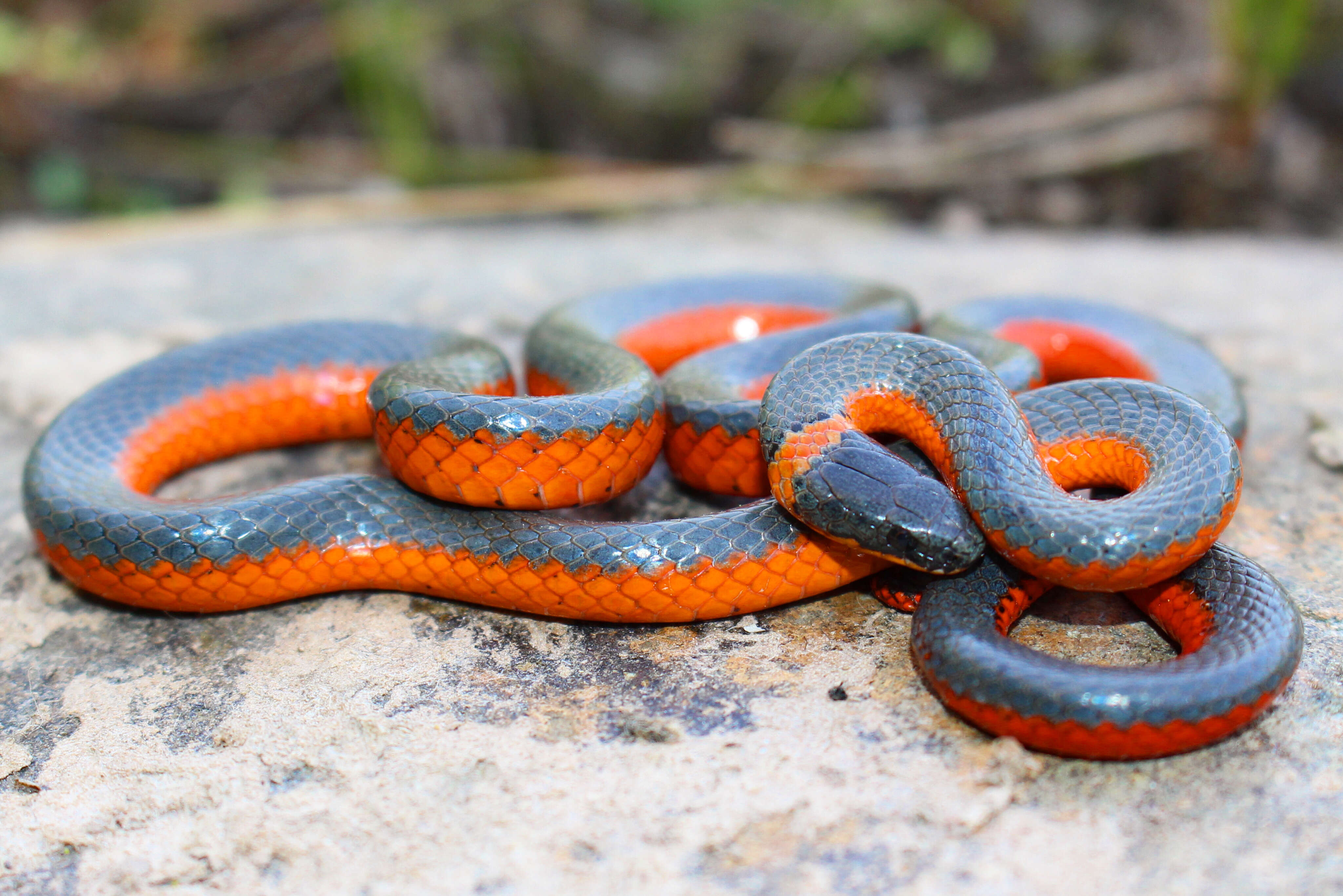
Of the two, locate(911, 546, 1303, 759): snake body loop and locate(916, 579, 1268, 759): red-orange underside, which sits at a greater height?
locate(911, 546, 1303, 759): snake body loop

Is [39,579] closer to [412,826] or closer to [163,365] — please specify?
[163,365]

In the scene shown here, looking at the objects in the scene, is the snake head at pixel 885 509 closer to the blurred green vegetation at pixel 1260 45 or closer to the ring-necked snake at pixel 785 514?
the ring-necked snake at pixel 785 514

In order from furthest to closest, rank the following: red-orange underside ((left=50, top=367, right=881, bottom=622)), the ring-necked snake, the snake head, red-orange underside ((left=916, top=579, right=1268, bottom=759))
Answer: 1. red-orange underside ((left=50, top=367, right=881, bottom=622))
2. the snake head
3. the ring-necked snake
4. red-orange underside ((left=916, top=579, right=1268, bottom=759))

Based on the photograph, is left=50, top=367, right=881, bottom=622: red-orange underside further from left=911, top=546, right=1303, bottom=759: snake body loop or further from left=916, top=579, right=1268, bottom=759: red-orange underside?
left=916, top=579, right=1268, bottom=759: red-orange underside

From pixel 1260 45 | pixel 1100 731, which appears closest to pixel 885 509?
pixel 1100 731

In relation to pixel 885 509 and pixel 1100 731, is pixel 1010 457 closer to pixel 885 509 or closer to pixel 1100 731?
pixel 885 509

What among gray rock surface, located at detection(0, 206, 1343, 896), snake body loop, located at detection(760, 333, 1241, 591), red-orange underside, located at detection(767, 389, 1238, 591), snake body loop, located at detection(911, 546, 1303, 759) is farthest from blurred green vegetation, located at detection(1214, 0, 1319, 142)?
snake body loop, located at detection(911, 546, 1303, 759)
